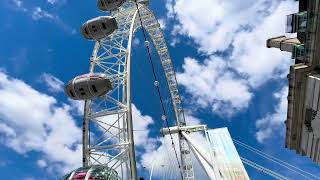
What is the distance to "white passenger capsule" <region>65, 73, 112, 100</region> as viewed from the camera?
114 feet

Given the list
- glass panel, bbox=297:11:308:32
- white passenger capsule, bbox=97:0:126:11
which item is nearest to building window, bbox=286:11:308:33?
glass panel, bbox=297:11:308:32

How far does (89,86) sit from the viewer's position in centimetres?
3481

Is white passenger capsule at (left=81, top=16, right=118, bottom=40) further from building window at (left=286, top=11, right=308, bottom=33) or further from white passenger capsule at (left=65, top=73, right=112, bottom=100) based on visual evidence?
building window at (left=286, top=11, right=308, bottom=33)

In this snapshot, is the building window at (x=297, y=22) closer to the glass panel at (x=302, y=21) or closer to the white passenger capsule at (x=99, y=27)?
the glass panel at (x=302, y=21)

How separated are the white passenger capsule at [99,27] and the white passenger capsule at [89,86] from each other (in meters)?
8.07

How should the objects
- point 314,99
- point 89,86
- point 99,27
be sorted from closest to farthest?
point 314,99
point 89,86
point 99,27

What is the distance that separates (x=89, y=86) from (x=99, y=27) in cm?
939

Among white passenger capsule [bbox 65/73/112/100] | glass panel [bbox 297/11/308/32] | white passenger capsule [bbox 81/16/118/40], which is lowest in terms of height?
white passenger capsule [bbox 65/73/112/100]

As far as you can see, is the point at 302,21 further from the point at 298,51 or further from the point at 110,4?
the point at 110,4

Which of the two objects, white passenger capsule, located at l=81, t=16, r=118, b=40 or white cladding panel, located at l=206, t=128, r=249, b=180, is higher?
white passenger capsule, located at l=81, t=16, r=118, b=40

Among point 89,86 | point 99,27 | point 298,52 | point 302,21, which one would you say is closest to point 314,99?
point 298,52

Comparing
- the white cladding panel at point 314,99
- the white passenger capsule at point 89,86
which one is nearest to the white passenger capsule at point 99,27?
the white passenger capsule at point 89,86

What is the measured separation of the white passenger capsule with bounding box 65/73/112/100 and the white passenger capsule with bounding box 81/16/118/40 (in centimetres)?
807

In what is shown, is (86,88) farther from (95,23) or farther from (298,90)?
(298,90)
